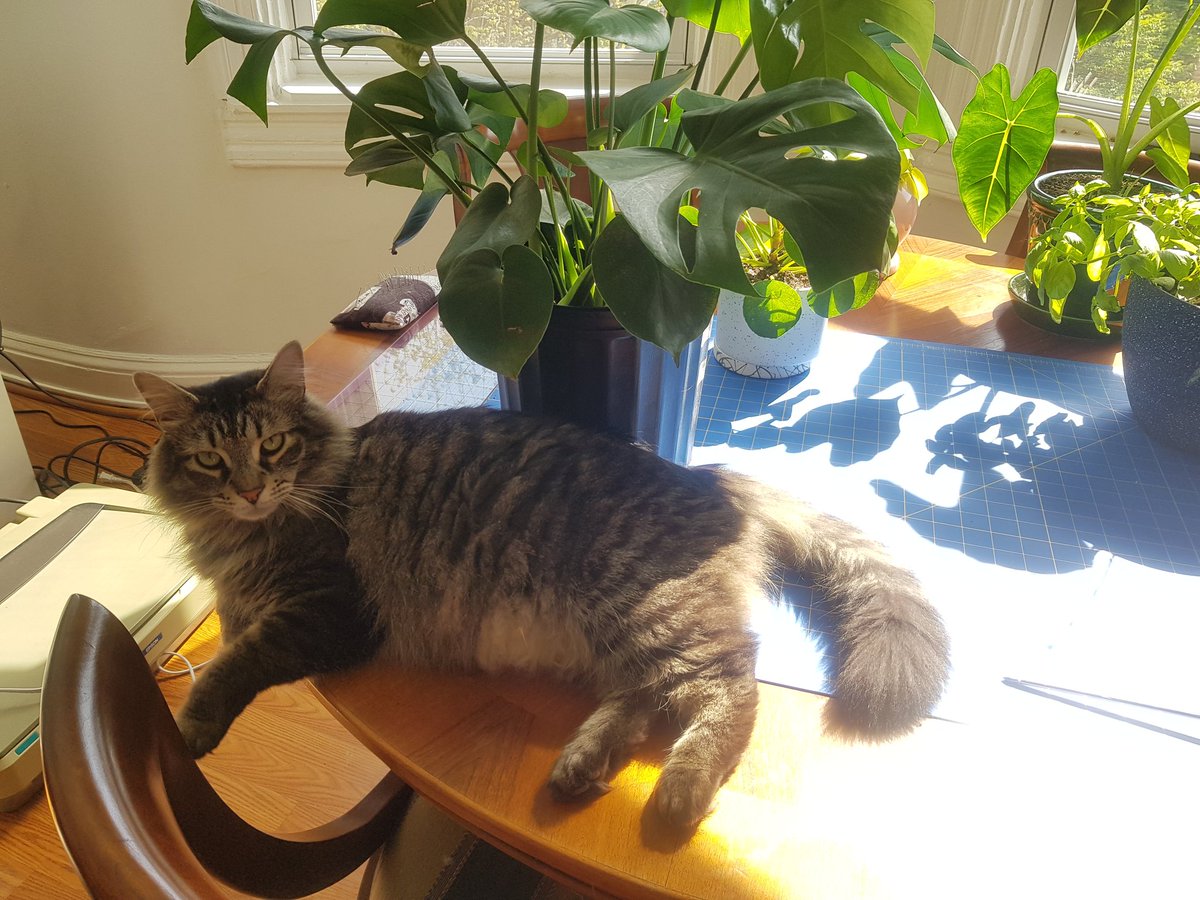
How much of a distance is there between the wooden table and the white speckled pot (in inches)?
23.0

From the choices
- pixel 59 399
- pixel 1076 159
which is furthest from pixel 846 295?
pixel 59 399

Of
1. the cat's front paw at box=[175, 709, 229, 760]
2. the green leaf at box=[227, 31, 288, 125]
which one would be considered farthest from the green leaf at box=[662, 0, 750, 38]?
the cat's front paw at box=[175, 709, 229, 760]

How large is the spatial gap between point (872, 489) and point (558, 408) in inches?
16.3

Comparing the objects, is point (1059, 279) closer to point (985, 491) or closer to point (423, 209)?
point (985, 491)

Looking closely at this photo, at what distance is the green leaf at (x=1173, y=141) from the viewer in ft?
4.20

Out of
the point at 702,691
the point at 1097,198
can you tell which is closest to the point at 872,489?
the point at 702,691

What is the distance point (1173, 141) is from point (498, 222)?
1.23 metres

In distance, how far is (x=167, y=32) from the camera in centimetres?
207

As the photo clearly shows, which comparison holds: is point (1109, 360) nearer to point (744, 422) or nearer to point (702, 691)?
point (744, 422)

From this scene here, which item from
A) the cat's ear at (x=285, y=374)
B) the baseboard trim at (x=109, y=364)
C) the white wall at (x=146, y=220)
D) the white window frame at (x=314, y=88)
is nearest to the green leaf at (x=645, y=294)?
the cat's ear at (x=285, y=374)

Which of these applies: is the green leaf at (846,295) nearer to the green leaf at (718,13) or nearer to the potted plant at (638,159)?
the potted plant at (638,159)

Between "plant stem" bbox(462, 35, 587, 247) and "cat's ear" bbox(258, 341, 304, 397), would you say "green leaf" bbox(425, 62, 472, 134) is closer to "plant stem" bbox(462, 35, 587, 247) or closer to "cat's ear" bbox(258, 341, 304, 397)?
"plant stem" bbox(462, 35, 587, 247)

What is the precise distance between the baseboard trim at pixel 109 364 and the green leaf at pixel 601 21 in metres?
2.17

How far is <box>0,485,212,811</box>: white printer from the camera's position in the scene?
1.52m
